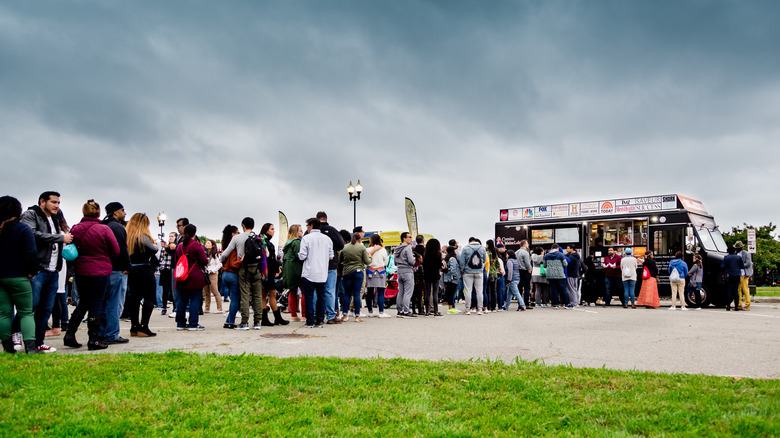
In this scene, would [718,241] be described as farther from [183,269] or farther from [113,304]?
[113,304]

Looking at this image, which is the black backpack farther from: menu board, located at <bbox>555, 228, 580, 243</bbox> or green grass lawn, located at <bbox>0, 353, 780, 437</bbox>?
menu board, located at <bbox>555, 228, 580, 243</bbox>

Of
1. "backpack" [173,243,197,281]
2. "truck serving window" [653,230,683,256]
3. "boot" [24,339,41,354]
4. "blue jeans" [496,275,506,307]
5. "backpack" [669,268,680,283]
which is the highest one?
"truck serving window" [653,230,683,256]

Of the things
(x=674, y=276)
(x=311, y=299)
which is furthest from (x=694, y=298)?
(x=311, y=299)

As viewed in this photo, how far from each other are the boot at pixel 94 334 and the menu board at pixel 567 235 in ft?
54.3

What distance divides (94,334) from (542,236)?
17.0 meters

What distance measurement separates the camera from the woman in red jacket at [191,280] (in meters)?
9.51

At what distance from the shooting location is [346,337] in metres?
8.67

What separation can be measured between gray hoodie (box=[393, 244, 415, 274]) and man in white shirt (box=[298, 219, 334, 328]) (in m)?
2.79

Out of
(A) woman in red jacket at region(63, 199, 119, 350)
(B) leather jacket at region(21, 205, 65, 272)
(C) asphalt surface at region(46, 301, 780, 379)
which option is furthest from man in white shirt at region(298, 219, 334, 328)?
(B) leather jacket at region(21, 205, 65, 272)

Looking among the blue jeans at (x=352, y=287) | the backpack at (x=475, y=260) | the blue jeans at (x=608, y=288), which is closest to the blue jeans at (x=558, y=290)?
the blue jeans at (x=608, y=288)

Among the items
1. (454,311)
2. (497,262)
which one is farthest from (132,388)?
(497,262)

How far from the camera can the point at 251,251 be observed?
9875 millimetres

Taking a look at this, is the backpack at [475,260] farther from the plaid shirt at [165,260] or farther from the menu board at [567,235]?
the menu board at [567,235]

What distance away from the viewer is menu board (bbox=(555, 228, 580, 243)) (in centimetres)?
2017
